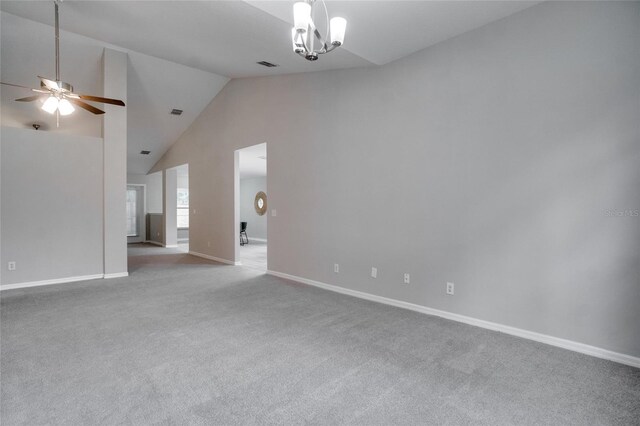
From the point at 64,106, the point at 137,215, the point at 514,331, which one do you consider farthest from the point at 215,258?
the point at 514,331

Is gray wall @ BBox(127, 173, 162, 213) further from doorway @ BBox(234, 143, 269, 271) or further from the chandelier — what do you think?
the chandelier

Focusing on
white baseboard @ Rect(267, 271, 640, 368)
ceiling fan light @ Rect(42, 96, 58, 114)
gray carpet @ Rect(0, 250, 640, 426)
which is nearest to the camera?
gray carpet @ Rect(0, 250, 640, 426)

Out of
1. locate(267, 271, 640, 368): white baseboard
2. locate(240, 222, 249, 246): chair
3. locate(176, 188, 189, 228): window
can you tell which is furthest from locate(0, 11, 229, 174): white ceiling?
locate(267, 271, 640, 368): white baseboard

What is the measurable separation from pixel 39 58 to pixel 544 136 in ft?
23.2

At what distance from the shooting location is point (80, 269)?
5.27 metres

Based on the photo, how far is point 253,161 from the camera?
30.2ft

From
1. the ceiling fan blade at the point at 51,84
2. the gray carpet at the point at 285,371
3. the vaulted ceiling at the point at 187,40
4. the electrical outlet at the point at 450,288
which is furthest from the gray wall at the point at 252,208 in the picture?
the electrical outlet at the point at 450,288

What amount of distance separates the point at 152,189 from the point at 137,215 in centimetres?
97

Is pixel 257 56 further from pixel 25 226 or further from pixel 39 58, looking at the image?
pixel 25 226

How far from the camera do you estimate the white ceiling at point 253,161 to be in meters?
6.36

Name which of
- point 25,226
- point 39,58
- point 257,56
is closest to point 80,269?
point 25,226

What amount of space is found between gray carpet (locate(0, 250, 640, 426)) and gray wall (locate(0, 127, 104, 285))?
1.40 m

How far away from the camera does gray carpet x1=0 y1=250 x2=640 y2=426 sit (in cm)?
188

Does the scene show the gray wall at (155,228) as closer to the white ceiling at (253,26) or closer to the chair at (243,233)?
Answer: the chair at (243,233)
